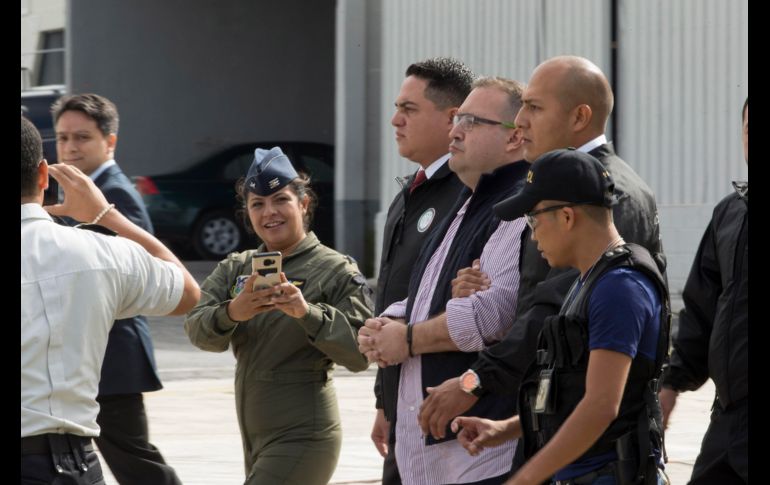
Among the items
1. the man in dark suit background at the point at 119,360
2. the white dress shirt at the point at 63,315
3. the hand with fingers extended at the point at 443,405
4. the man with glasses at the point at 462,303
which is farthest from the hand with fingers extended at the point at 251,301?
the white dress shirt at the point at 63,315

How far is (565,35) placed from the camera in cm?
1691

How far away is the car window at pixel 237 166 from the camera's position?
72.9ft

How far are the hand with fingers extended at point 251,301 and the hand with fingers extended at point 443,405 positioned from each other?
0.91 metres

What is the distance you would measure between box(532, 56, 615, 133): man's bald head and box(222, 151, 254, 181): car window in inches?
703

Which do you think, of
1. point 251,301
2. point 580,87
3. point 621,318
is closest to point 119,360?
point 251,301

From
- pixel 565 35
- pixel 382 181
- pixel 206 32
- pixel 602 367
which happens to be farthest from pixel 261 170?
pixel 206 32

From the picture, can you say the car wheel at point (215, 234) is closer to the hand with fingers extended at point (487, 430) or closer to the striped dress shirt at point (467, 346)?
the striped dress shirt at point (467, 346)

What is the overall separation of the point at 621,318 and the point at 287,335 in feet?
7.40

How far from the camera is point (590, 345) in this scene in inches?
142

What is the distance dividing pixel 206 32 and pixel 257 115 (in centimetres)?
173

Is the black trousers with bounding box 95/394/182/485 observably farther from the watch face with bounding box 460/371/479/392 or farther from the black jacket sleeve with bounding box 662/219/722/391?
the black jacket sleeve with bounding box 662/219/722/391

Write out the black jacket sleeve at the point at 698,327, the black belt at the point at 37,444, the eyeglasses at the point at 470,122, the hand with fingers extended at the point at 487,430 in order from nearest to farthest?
the black belt at the point at 37,444 < the hand with fingers extended at the point at 487,430 < the black jacket sleeve at the point at 698,327 < the eyeglasses at the point at 470,122

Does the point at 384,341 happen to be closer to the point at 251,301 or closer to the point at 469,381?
the point at 469,381
